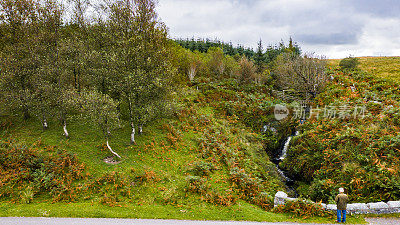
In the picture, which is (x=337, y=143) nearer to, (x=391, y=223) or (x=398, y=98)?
(x=391, y=223)

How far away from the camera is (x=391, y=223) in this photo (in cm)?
1048

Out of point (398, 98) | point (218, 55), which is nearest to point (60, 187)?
point (398, 98)

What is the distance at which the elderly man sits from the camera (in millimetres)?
10406

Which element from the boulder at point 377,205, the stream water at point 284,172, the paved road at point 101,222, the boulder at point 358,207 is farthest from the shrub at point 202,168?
the boulder at point 377,205

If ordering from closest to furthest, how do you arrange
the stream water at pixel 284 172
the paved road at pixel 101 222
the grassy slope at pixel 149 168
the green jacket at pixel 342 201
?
the paved road at pixel 101 222 → the green jacket at pixel 342 201 → the grassy slope at pixel 149 168 → the stream water at pixel 284 172

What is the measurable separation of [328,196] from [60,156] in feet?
69.3

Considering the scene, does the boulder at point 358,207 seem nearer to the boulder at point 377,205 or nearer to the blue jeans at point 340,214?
the boulder at point 377,205

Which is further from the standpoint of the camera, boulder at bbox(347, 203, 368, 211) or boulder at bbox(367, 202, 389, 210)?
boulder at bbox(347, 203, 368, 211)

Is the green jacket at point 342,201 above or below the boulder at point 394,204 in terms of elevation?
above

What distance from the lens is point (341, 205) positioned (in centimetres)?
1047

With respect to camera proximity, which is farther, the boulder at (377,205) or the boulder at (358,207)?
the boulder at (358,207)

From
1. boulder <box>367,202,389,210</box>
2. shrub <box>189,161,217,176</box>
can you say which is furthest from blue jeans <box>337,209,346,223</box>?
shrub <box>189,161,217,176</box>

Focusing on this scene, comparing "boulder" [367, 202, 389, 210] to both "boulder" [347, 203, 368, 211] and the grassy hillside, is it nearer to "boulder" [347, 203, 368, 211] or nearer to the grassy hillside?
"boulder" [347, 203, 368, 211]

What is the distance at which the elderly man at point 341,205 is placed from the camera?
10.4 m
